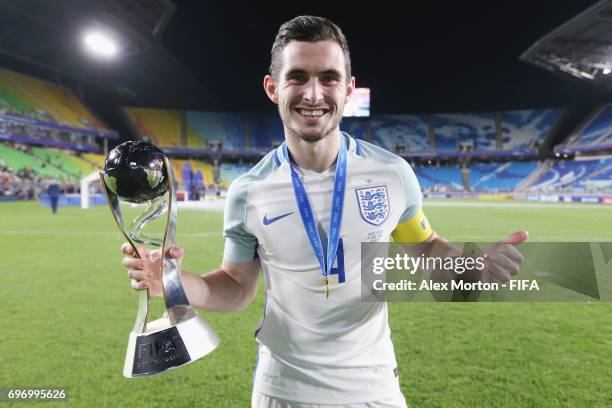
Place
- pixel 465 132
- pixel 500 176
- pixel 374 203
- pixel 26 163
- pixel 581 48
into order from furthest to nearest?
pixel 465 132
pixel 500 176
pixel 581 48
pixel 26 163
pixel 374 203

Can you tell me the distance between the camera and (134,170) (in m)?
1.14

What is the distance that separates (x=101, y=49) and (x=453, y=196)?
3370cm

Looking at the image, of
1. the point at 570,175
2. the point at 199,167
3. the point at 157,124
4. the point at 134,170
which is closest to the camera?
the point at 134,170

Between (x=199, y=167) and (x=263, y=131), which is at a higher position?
(x=263, y=131)

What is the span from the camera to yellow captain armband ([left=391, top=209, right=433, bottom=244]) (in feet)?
5.38

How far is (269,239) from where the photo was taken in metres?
1.46

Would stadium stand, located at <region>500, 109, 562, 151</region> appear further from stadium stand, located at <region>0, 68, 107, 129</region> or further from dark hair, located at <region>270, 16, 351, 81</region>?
dark hair, located at <region>270, 16, 351, 81</region>

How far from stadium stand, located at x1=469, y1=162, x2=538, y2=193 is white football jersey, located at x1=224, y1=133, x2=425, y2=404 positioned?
44.9m

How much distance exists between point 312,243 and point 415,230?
48 centimetres

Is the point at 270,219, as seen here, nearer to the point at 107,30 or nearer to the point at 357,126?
the point at 107,30

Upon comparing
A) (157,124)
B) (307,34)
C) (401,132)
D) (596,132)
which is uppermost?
(157,124)

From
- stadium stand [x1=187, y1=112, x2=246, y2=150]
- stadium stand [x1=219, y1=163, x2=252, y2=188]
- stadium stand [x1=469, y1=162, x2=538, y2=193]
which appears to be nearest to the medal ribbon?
stadium stand [x1=469, y1=162, x2=538, y2=193]

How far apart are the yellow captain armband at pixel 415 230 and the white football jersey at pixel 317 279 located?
6cm

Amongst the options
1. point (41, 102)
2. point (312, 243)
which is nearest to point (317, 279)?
point (312, 243)
